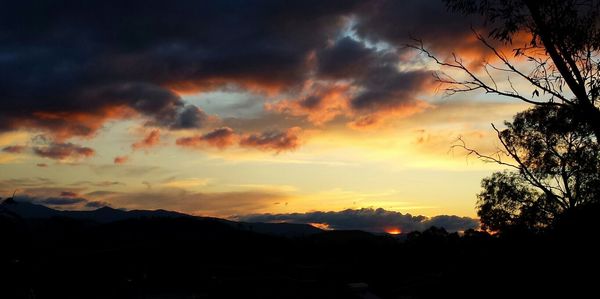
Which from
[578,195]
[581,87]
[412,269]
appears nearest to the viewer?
[581,87]

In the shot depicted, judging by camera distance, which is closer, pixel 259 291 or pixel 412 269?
pixel 259 291

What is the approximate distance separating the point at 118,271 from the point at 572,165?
99.3 ft

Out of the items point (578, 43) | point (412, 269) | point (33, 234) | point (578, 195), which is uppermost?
Answer: point (578, 43)

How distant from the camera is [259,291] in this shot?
2577 centimetres

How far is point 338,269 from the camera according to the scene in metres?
46.1

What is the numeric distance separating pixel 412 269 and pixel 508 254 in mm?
28345

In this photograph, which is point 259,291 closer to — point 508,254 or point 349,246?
point 508,254

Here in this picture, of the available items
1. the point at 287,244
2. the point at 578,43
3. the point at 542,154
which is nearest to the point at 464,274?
the point at 578,43

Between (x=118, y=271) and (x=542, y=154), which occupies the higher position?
(x=542, y=154)

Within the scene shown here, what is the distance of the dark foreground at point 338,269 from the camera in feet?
46.2

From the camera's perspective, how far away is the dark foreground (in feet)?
46.2

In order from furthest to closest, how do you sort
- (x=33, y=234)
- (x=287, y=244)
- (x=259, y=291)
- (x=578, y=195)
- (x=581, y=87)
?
(x=287, y=244) < (x=578, y=195) < (x=259, y=291) < (x=581, y=87) < (x=33, y=234)

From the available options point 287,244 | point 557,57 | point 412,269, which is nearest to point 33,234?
point 557,57

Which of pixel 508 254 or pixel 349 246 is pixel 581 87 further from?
pixel 349 246
